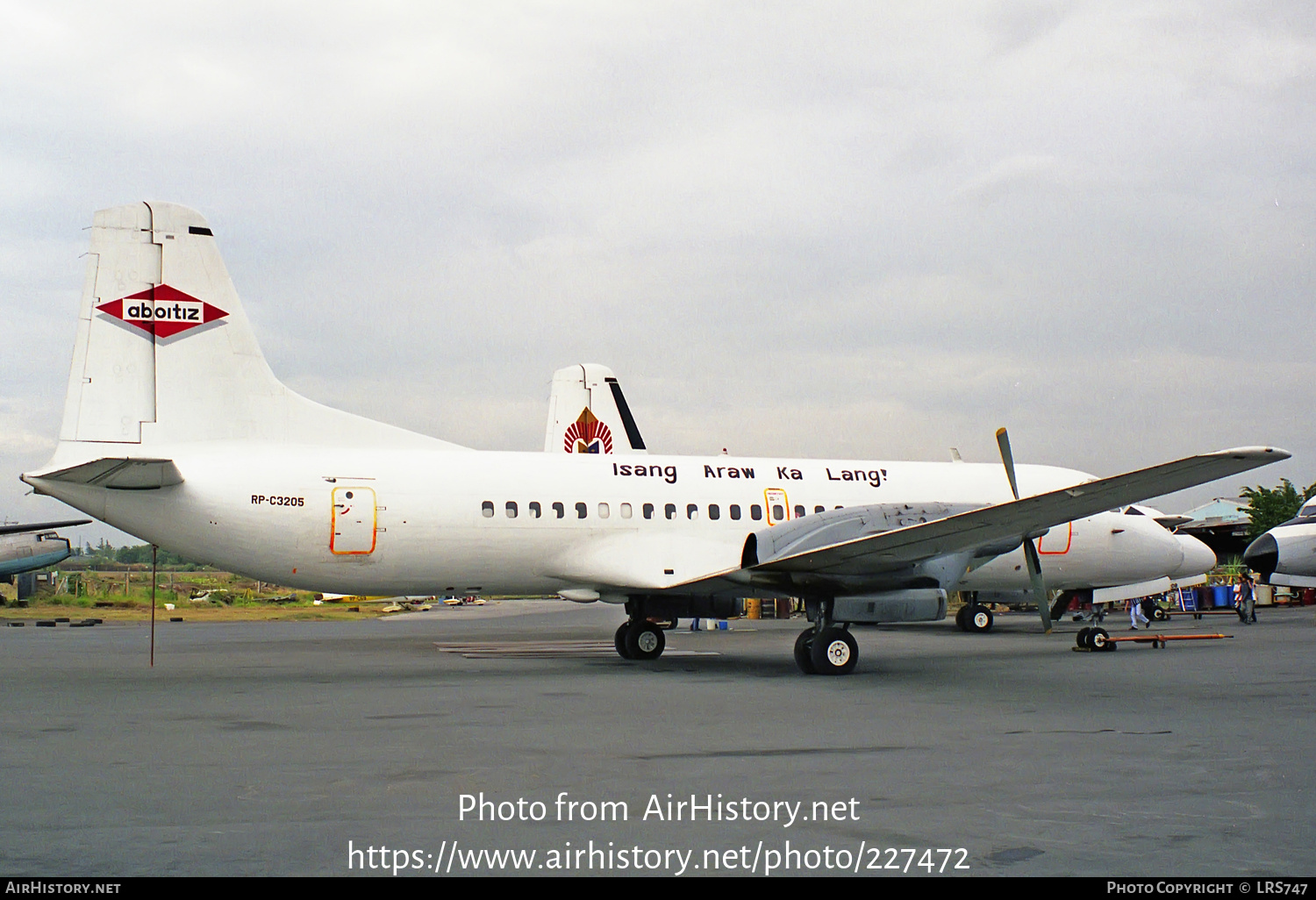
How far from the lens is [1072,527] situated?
20.0m

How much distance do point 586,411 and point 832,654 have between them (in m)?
17.8

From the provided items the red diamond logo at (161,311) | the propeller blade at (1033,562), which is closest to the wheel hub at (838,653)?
the propeller blade at (1033,562)

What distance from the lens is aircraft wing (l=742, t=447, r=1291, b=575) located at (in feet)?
Result: 38.5

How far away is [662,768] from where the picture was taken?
7391mm

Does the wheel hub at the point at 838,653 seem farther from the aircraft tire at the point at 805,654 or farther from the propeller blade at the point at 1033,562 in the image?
the propeller blade at the point at 1033,562

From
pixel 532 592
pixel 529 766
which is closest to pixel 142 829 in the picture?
pixel 529 766

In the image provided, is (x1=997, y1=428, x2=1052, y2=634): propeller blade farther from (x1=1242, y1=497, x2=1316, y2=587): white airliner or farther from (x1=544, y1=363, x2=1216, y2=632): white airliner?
(x1=1242, y1=497, x2=1316, y2=587): white airliner

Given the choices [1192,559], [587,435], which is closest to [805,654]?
[1192,559]

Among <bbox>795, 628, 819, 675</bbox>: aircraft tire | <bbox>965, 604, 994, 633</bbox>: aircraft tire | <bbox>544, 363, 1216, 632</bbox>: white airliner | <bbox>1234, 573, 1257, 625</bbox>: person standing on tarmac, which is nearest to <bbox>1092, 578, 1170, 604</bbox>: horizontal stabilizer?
<bbox>544, 363, 1216, 632</bbox>: white airliner

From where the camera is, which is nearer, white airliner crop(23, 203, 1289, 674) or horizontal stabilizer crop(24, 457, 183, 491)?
horizontal stabilizer crop(24, 457, 183, 491)

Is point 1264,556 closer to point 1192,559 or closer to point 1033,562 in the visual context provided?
point 1192,559

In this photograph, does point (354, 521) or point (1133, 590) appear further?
point (1133, 590)

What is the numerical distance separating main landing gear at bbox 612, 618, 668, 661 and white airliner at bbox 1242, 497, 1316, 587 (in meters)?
18.6

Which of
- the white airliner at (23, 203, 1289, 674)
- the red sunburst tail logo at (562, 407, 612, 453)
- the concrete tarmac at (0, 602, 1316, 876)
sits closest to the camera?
the concrete tarmac at (0, 602, 1316, 876)
